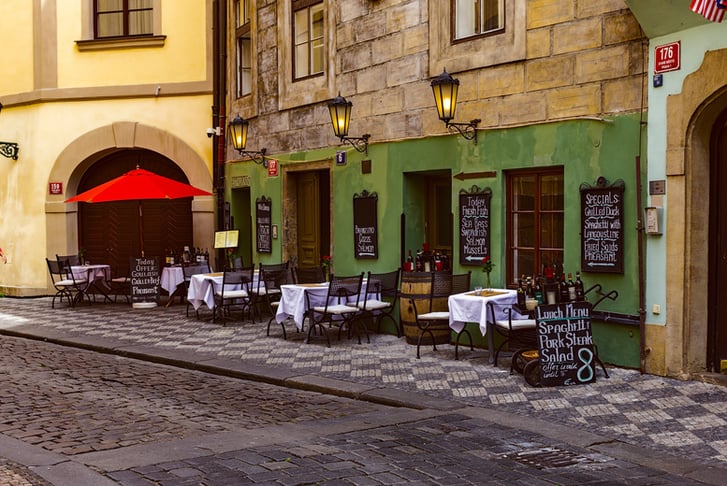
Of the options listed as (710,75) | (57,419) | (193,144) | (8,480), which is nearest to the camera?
(8,480)

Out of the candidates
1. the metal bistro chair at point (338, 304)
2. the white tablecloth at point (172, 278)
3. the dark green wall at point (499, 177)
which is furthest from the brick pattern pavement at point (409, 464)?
the white tablecloth at point (172, 278)

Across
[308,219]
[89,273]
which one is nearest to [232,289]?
[308,219]

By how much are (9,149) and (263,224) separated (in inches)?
263

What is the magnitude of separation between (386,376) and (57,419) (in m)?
3.32

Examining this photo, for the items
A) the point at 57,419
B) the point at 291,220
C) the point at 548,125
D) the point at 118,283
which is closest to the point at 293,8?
the point at 291,220

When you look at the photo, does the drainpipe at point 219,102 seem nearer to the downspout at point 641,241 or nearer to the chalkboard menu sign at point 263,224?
the chalkboard menu sign at point 263,224

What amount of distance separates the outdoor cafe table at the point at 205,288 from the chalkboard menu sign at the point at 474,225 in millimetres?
4074

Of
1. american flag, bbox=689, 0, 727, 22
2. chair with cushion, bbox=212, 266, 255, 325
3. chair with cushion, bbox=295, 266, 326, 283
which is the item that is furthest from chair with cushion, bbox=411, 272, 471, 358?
american flag, bbox=689, 0, 727, 22

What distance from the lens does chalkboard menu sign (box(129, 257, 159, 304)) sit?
16516mm

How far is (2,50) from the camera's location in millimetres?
19453

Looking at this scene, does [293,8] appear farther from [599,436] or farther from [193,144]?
[599,436]

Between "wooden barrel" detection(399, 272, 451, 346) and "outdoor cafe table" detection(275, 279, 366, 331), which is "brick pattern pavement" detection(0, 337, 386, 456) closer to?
"outdoor cafe table" detection(275, 279, 366, 331)

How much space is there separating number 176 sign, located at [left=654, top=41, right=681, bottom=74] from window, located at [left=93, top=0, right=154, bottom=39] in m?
12.2

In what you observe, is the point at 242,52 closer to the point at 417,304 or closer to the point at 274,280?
the point at 274,280
